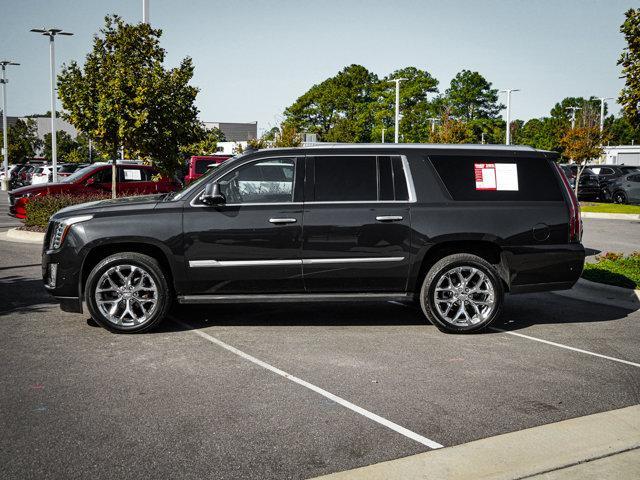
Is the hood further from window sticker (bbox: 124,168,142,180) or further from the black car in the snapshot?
the black car

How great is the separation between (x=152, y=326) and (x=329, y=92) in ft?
257

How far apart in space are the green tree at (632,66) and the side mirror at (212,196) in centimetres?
1294

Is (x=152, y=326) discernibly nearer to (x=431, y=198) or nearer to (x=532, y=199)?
(x=431, y=198)

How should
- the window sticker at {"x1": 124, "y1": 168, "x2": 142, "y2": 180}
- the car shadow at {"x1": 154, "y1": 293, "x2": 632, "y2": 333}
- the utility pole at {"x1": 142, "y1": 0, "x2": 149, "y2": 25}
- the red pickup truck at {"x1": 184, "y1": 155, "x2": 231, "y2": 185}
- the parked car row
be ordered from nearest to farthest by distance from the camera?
the car shadow at {"x1": 154, "y1": 293, "x2": 632, "y2": 333}
the utility pole at {"x1": 142, "y1": 0, "x2": 149, "y2": 25}
the window sticker at {"x1": 124, "y1": 168, "x2": 142, "y2": 180}
the red pickup truck at {"x1": 184, "y1": 155, "x2": 231, "y2": 185}
the parked car row

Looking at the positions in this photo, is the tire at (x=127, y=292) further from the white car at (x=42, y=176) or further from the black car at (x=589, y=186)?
the black car at (x=589, y=186)

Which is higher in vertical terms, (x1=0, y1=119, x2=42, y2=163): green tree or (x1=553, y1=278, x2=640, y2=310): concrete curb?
(x1=0, y1=119, x2=42, y2=163): green tree

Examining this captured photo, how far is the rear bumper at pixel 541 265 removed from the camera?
7250mm

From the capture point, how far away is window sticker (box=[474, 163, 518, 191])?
734cm

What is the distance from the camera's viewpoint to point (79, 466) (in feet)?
12.8

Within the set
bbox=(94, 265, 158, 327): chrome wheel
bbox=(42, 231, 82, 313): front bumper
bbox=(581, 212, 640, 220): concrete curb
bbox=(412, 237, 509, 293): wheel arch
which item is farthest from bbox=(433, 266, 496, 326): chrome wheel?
bbox=(581, 212, 640, 220): concrete curb

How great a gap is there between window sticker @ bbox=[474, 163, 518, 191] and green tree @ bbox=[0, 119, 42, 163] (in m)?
78.7

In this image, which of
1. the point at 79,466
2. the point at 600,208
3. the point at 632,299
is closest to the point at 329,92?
the point at 600,208

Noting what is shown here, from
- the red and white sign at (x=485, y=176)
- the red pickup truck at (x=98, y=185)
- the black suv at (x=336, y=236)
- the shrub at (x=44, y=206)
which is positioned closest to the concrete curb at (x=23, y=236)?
the shrub at (x=44, y=206)

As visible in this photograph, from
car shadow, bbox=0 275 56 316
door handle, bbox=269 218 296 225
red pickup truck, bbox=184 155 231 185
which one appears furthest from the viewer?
red pickup truck, bbox=184 155 231 185
